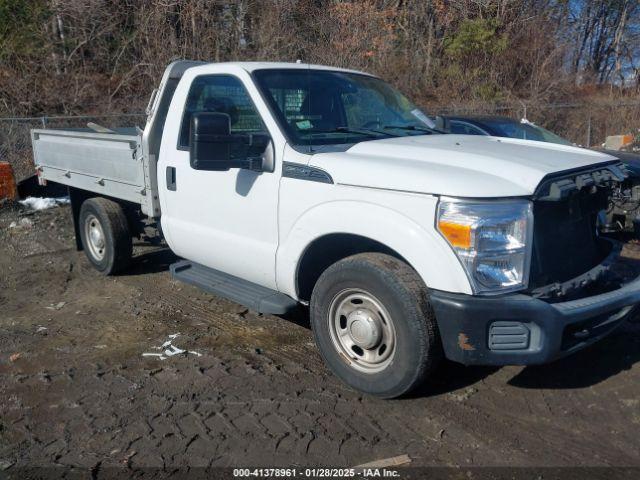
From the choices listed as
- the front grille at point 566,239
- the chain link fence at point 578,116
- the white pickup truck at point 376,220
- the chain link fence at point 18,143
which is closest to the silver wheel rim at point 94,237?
the white pickup truck at point 376,220

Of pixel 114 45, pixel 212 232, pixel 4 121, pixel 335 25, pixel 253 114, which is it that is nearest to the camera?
pixel 253 114

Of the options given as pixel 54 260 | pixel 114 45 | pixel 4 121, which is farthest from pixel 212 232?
pixel 114 45

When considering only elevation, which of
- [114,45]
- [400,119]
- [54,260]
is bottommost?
[54,260]

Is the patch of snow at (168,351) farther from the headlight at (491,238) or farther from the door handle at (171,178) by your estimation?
the headlight at (491,238)

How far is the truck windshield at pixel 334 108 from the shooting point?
14.5ft

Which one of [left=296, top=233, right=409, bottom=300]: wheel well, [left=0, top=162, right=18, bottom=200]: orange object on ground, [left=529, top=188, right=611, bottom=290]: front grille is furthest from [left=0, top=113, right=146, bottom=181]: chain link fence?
[left=529, top=188, right=611, bottom=290]: front grille

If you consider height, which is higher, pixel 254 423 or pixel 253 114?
pixel 253 114

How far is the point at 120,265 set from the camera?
6.72 meters

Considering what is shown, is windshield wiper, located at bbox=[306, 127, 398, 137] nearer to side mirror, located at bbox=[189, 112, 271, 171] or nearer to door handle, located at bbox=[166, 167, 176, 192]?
side mirror, located at bbox=[189, 112, 271, 171]

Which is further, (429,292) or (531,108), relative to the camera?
(531,108)

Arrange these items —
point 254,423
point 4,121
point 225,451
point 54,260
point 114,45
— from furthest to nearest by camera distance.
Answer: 1. point 114,45
2. point 4,121
3. point 54,260
4. point 254,423
5. point 225,451

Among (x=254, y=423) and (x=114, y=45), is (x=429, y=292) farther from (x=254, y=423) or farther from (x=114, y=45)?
(x=114, y=45)

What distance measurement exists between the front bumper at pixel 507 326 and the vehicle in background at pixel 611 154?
4.90 ft

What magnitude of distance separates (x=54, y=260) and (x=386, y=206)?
5.45 m
